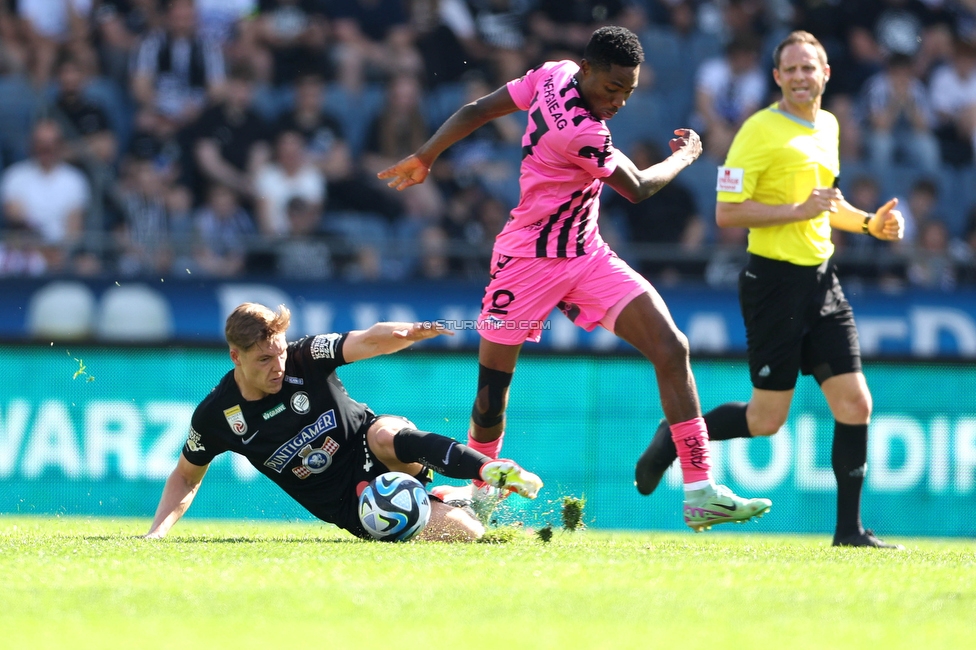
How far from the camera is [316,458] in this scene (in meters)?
6.57

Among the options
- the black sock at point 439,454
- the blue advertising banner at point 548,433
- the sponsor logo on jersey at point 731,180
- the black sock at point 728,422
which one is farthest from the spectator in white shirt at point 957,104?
the black sock at point 439,454

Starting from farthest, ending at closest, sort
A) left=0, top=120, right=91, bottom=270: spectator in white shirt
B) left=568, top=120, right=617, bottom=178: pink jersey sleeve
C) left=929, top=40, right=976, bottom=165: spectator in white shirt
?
Answer: 1. left=929, top=40, right=976, bottom=165: spectator in white shirt
2. left=0, top=120, right=91, bottom=270: spectator in white shirt
3. left=568, top=120, right=617, bottom=178: pink jersey sleeve

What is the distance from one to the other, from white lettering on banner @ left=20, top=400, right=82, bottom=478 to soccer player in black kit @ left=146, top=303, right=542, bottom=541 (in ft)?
10.8

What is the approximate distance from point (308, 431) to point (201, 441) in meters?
0.54

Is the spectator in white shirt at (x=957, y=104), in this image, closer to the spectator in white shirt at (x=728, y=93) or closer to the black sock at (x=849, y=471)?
the spectator in white shirt at (x=728, y=93)

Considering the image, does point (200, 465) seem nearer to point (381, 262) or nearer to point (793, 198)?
point (793, 198)

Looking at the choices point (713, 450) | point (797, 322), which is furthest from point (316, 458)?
point (713, 450)

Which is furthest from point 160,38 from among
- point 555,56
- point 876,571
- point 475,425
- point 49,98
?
point 876,571

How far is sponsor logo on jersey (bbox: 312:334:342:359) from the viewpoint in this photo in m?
6.48

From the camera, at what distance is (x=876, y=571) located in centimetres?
550

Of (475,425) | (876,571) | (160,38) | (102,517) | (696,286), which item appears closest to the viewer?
(876,571)

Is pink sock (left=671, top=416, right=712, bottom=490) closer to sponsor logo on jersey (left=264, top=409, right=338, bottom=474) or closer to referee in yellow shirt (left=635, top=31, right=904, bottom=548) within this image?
referee in yellow shirt (left=635, top=31, right=904, bottom=548)

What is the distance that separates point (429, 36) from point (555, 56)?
1.44m

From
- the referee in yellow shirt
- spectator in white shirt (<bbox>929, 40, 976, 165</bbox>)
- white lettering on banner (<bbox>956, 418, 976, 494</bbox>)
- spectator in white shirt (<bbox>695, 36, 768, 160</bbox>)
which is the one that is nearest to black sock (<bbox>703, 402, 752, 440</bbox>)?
the referee in yellow shirt
